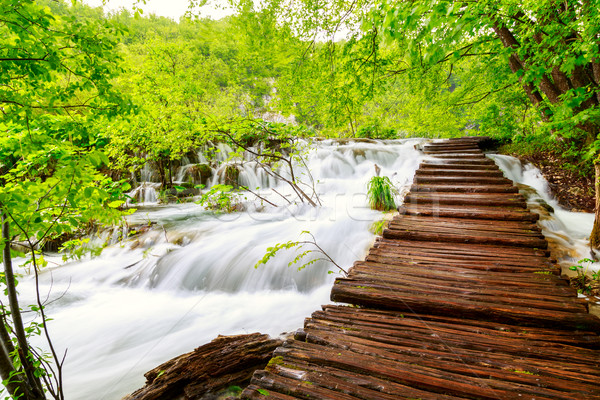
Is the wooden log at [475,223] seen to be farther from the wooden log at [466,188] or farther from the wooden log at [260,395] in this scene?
the wooden log at [260,395]

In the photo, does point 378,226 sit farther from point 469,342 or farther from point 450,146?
point 450,146

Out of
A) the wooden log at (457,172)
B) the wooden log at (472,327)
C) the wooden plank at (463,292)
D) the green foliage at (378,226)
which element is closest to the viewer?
the wooden log at (472,327)

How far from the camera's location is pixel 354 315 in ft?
6.38

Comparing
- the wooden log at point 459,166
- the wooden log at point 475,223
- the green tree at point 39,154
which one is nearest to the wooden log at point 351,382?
the green tree at point 39,154

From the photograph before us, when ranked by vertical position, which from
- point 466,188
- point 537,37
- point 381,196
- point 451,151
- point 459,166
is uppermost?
point 537,37

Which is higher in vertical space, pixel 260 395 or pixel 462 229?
pixel 462 229

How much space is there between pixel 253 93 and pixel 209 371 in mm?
6632

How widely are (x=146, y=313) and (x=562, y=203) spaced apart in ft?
33.2

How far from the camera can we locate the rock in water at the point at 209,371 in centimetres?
226

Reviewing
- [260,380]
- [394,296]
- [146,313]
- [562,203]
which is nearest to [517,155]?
[562,203]

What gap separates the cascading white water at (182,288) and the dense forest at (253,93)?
21.3 inches

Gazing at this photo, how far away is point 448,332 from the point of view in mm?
1709

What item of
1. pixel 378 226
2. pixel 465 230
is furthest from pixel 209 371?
pixel 378 226

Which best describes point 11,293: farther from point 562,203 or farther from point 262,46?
point 562,203
